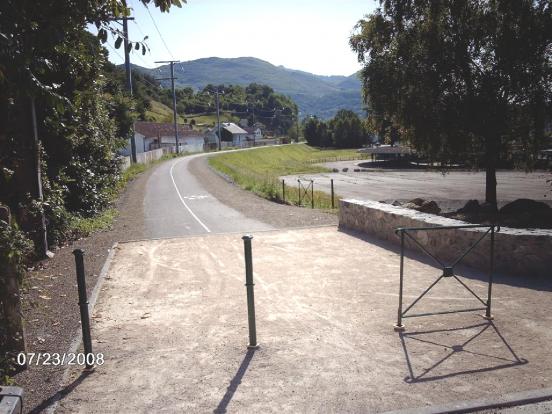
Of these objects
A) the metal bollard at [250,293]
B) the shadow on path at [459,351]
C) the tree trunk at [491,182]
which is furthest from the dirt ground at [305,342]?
the tree trunk at [491,182]

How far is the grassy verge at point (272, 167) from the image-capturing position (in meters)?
22.7

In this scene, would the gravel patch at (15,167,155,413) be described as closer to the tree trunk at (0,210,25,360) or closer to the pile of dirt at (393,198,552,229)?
the tree trunk at (0,210,25,360)

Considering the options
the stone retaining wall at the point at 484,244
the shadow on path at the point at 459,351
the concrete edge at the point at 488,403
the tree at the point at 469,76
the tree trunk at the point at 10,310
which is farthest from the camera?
the tree at the point at 469,76

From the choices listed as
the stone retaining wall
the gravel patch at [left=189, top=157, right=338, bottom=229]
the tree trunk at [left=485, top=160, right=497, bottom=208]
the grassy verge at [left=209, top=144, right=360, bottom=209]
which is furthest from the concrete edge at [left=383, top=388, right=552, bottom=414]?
the grassy verge at [left=209, top=144, right=360, bottom=209]

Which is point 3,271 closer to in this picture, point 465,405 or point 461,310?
point 465,405

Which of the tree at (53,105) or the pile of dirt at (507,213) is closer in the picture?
the tree at (53,105)

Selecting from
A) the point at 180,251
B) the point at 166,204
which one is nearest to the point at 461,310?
the point at 180,251

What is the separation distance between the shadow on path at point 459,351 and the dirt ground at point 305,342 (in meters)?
0.01

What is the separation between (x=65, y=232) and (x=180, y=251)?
12.5 ft

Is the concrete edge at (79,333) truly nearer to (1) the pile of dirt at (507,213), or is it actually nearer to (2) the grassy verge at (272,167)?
(1) the pile of dirt at (507,213)

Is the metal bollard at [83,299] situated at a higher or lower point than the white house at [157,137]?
lower

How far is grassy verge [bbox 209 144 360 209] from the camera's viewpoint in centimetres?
2269

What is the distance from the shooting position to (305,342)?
532cm

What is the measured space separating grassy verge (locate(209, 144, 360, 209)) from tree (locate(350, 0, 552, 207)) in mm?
6855
